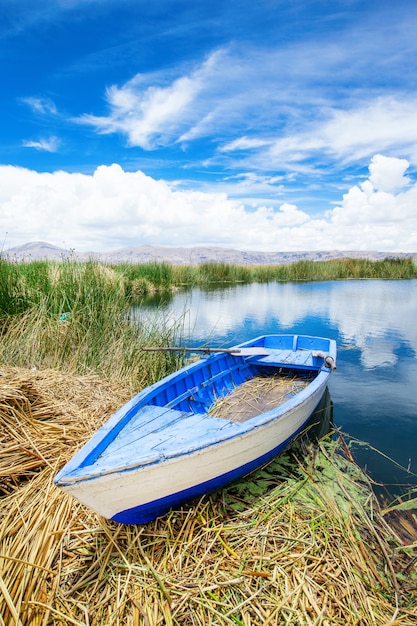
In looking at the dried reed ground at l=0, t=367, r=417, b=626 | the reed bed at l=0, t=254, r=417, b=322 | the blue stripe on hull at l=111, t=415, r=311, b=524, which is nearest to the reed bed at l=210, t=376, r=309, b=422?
the dried reed ground at l=0, t=367, r=417, b=626

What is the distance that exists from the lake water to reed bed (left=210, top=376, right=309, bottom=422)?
1.08 meters

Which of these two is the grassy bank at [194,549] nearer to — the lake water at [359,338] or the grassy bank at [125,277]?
the lake water at [359,338]

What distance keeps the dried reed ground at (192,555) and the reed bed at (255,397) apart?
4.05 ft

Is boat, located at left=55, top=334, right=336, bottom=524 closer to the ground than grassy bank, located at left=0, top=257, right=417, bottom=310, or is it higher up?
closer to the ground

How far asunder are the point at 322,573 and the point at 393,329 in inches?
444

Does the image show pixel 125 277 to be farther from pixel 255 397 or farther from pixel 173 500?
pixel 173 500

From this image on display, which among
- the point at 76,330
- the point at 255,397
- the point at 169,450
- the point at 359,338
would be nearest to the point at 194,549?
the point at 169,450

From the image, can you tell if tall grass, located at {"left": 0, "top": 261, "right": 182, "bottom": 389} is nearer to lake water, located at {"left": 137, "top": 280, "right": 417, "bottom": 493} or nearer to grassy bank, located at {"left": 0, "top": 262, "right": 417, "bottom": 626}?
lake water, located at {"left": 137, "top": 280, "right": 417, "bottom": 493}

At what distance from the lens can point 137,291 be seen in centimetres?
2000

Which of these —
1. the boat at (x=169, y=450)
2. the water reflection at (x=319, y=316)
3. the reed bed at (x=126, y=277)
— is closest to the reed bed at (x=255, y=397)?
the boat at (x=169, y=450)

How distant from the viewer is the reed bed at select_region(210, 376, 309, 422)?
4598 mm

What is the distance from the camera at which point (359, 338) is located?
10891 mm

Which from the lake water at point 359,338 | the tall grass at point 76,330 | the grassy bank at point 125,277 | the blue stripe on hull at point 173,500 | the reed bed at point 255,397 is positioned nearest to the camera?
the blue stripe on hull at point 173,500

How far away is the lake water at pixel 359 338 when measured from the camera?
5.11m
